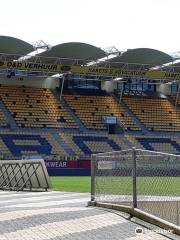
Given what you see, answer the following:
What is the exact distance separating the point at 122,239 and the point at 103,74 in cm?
4831

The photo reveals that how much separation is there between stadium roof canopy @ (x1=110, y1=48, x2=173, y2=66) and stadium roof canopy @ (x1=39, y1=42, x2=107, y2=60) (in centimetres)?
216

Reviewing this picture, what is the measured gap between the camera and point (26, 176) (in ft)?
76.7

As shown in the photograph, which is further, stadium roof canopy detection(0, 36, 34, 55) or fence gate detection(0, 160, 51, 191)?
stadium roof canopy detection(0, 36, 34, 55)

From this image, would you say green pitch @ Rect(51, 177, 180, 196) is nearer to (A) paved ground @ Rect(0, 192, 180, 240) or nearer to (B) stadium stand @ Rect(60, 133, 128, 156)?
(A) paved ground @ Rect(0, 192, 180, 240)

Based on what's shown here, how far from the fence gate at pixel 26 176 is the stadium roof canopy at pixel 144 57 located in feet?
103

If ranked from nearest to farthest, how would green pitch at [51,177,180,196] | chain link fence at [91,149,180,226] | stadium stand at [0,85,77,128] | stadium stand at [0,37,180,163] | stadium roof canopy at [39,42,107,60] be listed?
chain link fence at [91,149,180,226]
green pitch at [51,177,180,196]
stadium roof canopy at [39,42,107,60]
stadium stand at [0,37,180,163]
stadium stand at [0,85,77,128]

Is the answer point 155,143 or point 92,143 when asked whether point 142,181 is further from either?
point 155,143

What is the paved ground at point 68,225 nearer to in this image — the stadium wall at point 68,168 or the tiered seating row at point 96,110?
the stadium wall at point 68,168

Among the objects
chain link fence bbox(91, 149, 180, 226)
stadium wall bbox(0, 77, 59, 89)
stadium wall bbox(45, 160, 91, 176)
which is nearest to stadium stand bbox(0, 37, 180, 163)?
stadium wall bbox(0, 77, 59, 89)

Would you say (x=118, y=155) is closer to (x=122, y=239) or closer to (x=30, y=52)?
(x=122, y=239)

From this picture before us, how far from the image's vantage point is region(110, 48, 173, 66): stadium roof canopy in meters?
54.7

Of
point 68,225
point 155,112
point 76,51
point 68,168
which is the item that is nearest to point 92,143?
point 68,168

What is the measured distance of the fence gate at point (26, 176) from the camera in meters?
22.5

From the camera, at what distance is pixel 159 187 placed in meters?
10.9
